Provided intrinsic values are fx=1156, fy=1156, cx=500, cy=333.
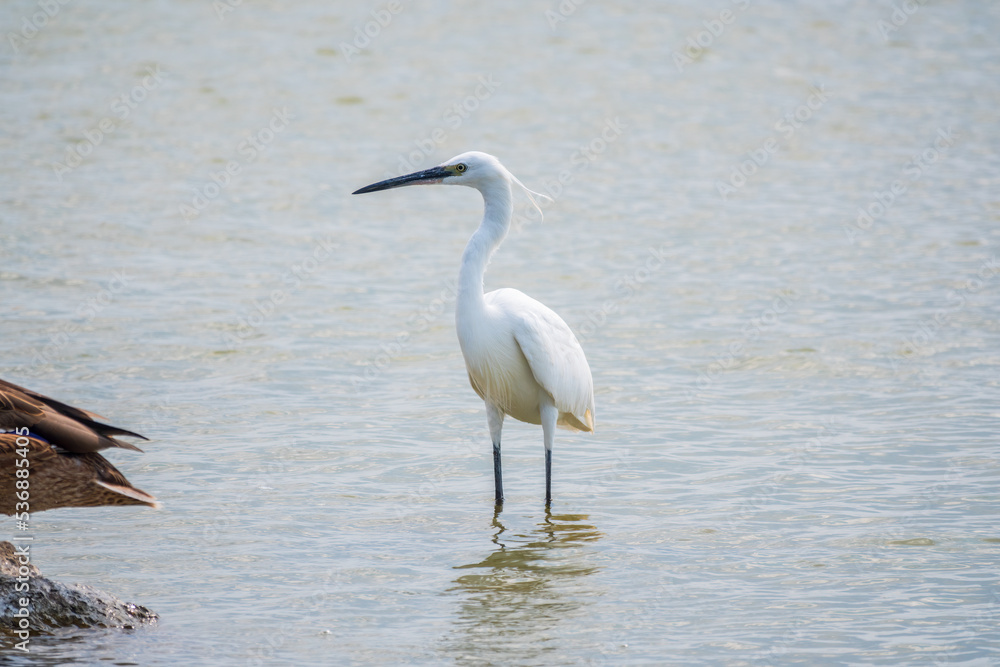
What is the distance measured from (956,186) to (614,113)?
630cm

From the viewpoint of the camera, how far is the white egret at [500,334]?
6.78 metres

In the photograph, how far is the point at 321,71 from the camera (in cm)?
2242

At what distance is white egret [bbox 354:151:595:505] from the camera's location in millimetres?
6781

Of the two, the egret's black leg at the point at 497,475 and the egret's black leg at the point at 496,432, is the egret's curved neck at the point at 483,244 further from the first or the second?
the egret's black leg at the point at 497,475

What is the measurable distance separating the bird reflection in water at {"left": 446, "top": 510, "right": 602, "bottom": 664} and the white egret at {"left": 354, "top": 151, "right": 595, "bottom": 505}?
0.40 meters

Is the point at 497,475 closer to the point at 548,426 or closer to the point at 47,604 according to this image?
the point at 548,426

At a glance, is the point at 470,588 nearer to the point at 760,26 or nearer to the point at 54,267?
the point at 54,267

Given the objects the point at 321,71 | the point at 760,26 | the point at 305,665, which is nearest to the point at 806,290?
the point at 305,665

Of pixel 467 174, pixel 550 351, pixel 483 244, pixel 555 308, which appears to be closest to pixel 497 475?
pixel 550 351

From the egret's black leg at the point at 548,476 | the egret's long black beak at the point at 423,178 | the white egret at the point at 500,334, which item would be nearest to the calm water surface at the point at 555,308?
the egret's black leg at the point at 548,476

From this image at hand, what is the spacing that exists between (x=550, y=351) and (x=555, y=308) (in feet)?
15.7

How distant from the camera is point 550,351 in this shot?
6949mm

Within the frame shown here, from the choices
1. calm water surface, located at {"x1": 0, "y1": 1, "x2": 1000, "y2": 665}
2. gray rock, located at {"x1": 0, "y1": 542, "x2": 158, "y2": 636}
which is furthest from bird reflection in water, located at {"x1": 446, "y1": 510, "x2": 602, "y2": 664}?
gray rock, located at {"x1": 0, "y1": 542, "x2": 158, "y2": 636}

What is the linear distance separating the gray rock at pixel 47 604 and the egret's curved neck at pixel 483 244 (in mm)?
2542
